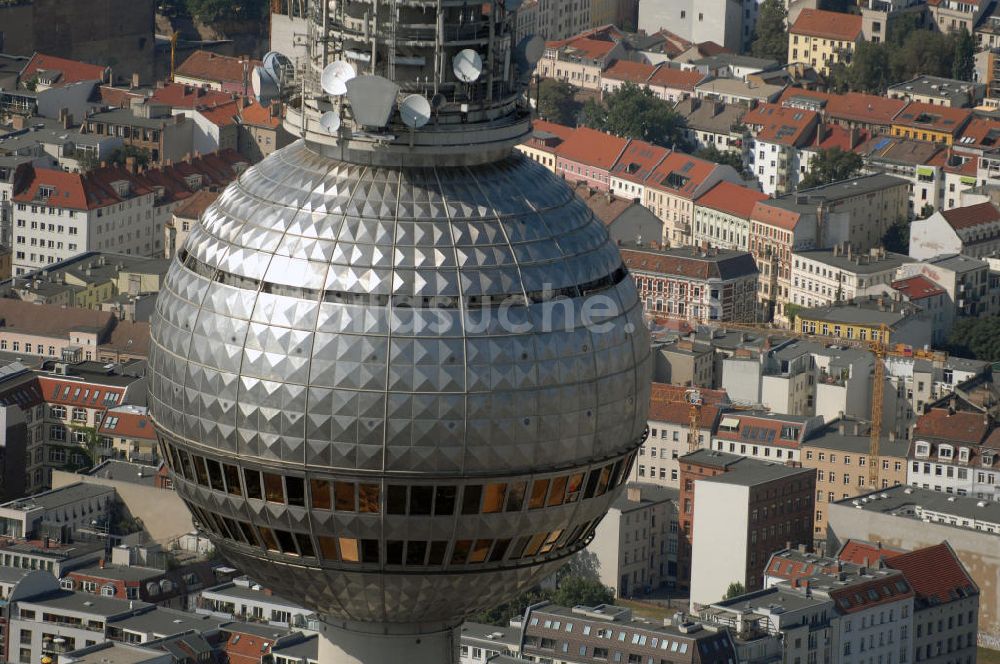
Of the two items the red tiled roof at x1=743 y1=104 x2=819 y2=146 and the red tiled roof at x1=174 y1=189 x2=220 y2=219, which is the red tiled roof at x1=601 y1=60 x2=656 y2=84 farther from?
the red tiled roof at x1=174 y1=189 x2=220 y2=219

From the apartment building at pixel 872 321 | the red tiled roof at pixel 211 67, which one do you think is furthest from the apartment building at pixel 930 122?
the red tiled roof at pixel 211 67

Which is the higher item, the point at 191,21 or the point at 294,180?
the point at 294,180

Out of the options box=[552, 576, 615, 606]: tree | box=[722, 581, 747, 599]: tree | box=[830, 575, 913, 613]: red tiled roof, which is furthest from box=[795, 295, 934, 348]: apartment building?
box=[552, 576, 615, 606]: tree

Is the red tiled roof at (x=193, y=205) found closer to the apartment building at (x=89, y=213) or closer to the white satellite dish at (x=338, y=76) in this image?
the apartment building at (x=89, y=213)

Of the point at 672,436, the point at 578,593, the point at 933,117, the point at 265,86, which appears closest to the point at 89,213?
the point at 672,436

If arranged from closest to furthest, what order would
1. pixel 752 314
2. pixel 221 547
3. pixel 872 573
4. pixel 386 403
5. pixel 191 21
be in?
pixel 386 403
pixel 221 547
pixel 872 573
pixel 752 314
pixel 191 21

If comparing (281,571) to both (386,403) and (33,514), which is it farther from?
(33,514)

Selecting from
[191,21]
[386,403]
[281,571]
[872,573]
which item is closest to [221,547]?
[281,571]
